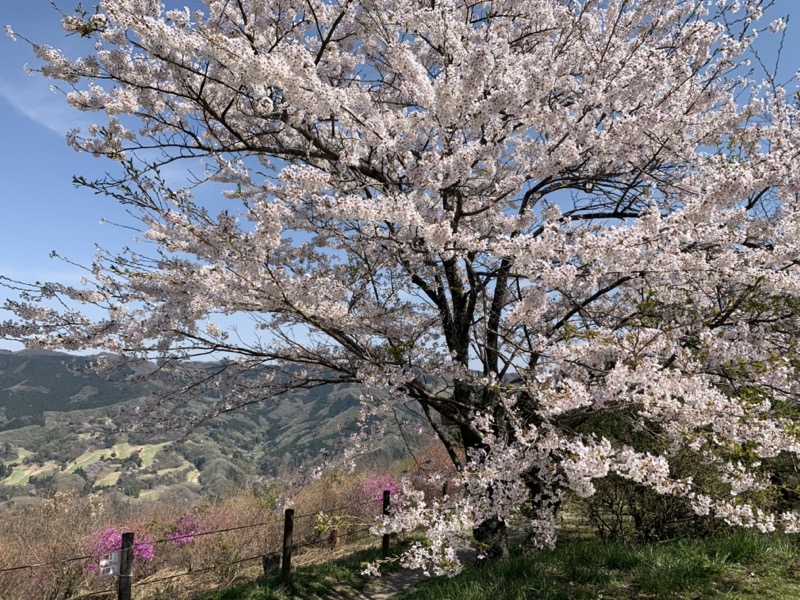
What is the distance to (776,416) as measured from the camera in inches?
189

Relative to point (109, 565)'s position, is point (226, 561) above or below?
below

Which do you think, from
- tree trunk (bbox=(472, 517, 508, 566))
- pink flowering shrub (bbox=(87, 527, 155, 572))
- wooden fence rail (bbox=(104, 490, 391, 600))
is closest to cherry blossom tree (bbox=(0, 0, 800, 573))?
tree trunk (bbox=(472, 517, 508, 566))

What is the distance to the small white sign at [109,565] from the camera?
227 inches

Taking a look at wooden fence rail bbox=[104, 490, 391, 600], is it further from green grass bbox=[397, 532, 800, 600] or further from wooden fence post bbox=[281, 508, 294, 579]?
green grass bbox=[397, 532, 800, 600]

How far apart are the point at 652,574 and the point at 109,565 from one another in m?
6.31

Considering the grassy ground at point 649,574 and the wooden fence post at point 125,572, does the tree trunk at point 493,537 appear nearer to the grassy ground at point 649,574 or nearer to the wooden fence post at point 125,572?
the grassy ground at point 649,574

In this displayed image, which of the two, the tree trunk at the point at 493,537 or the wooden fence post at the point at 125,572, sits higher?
the tree trunk at the point at 493,537

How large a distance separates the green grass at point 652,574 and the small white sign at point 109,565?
3.99 metres

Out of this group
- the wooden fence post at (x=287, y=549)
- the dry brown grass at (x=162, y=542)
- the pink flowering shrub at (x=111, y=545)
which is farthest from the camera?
the pink flowering shrub at (x=111, y=545)

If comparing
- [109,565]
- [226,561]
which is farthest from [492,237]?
[226,561]

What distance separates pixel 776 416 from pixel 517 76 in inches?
175

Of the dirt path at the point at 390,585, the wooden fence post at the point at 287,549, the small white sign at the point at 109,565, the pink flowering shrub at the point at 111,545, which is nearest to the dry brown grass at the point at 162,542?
the pink flowering shrub at the point at 111,545

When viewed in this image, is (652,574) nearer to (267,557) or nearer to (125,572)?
(125,572)

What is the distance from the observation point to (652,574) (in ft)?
14.3
